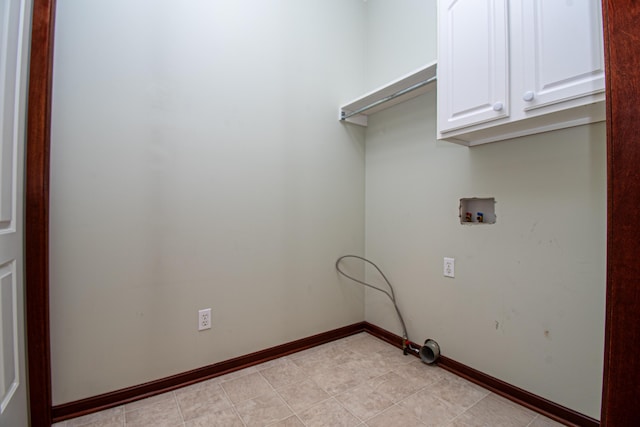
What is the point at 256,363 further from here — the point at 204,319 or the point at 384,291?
the point at 384,291

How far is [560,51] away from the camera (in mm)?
1157

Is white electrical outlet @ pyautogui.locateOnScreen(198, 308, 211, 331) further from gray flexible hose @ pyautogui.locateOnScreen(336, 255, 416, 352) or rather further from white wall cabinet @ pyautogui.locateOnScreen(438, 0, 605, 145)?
white wall cabinet @ pyautogui.locateOnScreen(438, 0, 605, 145)

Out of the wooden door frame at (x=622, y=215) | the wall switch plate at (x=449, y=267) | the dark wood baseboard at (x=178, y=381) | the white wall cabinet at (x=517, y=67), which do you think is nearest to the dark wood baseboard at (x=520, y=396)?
the wall switch plate at (x=449, y=267)

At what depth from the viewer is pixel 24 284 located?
3.94 feet

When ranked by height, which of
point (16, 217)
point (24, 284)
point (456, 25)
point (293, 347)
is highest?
point (456, 25)

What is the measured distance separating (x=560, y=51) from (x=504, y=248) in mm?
954

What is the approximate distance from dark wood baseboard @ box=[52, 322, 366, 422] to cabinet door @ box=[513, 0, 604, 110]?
1.95m

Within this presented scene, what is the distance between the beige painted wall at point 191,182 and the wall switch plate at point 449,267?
800mm

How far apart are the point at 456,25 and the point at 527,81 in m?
0.51

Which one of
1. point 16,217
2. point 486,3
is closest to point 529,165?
point 486,3

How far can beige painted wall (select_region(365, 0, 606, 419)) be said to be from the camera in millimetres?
1335

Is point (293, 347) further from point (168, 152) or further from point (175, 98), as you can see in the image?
point (175, 98)

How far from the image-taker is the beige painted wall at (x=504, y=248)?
133cm

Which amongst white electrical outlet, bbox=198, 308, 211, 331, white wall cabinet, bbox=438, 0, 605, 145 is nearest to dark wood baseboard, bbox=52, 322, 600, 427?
white electrical outlet, bbox=198, 308, 211, 331
